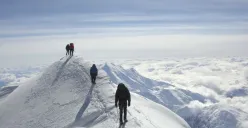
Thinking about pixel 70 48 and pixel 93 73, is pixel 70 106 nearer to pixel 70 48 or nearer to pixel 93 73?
pixel 93 73

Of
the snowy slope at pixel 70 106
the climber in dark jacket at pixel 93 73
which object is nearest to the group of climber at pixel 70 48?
the snowy slope at pixel 70 106

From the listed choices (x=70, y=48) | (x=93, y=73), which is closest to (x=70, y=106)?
(x=93, y=73)

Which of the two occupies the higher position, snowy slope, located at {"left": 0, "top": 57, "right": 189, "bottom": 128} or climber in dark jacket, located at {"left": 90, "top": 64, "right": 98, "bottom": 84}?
→ climber in dark jacket, located at {"left": 90, "top": 64, "right": 98, "bottom": 84}

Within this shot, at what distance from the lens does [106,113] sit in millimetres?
35688

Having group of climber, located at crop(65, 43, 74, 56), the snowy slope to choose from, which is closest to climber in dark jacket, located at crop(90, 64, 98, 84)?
the snowy slope

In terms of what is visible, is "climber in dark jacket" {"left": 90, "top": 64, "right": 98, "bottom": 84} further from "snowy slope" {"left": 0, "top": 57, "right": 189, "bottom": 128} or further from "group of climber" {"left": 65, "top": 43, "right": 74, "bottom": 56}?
"group of climber" {"left": 65, "top": 43, "right": 74, "bottom": 56}

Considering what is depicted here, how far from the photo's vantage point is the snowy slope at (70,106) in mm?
35584

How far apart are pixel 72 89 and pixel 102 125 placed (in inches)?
547

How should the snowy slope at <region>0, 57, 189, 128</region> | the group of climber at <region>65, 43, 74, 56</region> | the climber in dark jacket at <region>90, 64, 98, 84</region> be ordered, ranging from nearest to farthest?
the snowy slope at <region>0, 57, 189, 128</region> < the climber in dark jacket at <region>90, 64, 98, 84</region> < the group of climber at <region>65, 43, 74, 56</region>

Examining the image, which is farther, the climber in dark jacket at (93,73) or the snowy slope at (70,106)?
the climber in dark jacket at (93,73)

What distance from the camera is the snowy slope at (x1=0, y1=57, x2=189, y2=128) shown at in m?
35.6

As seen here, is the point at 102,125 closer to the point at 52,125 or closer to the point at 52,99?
the point at 52,125

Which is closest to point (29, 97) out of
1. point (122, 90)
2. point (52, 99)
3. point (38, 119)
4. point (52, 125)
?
point (52, 99)

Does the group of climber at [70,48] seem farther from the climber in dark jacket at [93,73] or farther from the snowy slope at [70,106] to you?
the climber in dark jacket at [93,73]
